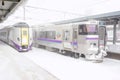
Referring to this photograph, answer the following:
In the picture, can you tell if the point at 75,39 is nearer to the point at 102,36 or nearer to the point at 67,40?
the point at 67,40

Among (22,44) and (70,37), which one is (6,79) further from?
(22,44)

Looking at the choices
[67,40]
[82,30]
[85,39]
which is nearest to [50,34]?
[67,40]

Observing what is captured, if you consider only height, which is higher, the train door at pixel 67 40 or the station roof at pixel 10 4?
the station roof at pixel 10 4

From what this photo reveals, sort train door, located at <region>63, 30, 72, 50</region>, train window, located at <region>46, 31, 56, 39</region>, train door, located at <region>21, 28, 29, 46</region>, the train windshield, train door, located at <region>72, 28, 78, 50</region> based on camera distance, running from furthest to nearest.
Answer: train door, located at <region>21, 28, 29, 46</region>, train window, located at <region>46, 31, 56, 39</region>, train door, located at <region>63, 30, 72, 50</region>, train door, located at <region>72, 28, 78, 50</region>, the train windshield

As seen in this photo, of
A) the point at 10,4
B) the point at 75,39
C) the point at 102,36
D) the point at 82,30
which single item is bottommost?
the point at 75,39

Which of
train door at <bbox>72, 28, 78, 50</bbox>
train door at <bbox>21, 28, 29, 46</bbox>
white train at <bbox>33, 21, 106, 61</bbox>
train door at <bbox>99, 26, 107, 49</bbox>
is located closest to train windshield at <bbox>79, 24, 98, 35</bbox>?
white train at <bbox>33, 21, 106, 61</bbox>

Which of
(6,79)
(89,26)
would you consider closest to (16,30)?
(89,26)

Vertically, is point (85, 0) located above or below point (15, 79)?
above

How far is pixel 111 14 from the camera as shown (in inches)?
462

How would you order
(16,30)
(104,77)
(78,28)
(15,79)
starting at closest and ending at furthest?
1. (15,79)
2. (104,77)
3. (78,28)
4. (16,30)

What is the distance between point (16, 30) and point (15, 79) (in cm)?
1051

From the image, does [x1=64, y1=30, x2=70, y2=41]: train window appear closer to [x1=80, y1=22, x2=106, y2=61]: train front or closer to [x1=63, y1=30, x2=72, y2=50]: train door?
[x1=63, y1=30, x2=72, y2=50]: train door

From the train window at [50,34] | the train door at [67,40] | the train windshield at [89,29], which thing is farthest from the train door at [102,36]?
the train window at [50,34]

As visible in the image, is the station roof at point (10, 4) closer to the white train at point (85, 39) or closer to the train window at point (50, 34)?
the white train at point (85, 39)
